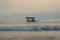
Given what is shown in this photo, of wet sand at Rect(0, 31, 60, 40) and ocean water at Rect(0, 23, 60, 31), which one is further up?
ocean water at Rect(0, 23, 60, 31)

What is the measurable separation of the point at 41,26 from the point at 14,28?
8.0 inches

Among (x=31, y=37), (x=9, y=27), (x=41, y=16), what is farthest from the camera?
(x=41, y=16)

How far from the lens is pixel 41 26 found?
99cm

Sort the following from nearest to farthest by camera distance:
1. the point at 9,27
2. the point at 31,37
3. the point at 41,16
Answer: the point at 31,37 < the point at 9,27 < the point at 41,16

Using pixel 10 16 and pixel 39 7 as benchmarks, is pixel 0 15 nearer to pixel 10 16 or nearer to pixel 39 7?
pixel 10 16

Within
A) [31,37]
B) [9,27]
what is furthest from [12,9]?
[31,37]

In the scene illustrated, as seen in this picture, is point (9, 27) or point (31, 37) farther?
point (9, 27)

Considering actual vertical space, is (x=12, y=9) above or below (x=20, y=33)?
above

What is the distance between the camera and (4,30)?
3.20ft

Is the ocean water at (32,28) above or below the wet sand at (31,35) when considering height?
above

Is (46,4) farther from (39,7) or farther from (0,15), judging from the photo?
(0,15)

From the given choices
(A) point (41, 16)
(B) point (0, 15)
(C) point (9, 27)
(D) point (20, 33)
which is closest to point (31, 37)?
(D) point (20, 33)

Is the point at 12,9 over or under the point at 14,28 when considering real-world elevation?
over

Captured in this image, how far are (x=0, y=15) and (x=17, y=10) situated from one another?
0.20 meters
